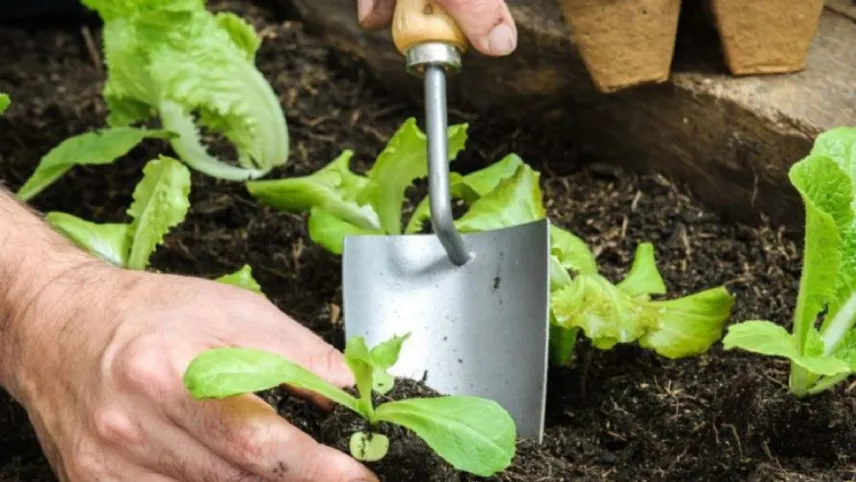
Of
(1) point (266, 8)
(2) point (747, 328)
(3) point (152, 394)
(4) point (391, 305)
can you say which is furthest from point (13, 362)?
(1) point (266, 8)

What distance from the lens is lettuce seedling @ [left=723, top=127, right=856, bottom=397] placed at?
1100 millimetres

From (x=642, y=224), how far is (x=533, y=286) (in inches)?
16.6

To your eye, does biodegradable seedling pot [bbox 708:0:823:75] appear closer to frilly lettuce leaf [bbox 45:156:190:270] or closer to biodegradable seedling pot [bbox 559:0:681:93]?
biodegradable seedling pot [bbox 559:0:681:93]

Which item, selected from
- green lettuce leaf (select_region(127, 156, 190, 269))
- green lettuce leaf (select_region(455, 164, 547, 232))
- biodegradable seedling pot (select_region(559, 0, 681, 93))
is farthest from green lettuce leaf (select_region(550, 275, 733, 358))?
green lettuce leaf (select_region(127, 156, 190, 269))

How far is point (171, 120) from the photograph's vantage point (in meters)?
1.73

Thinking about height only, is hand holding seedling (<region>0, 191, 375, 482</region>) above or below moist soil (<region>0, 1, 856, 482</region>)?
above

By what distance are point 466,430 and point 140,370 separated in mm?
→ 320

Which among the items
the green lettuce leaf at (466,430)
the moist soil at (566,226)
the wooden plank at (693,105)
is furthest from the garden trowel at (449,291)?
the wooden plank at (693,105)

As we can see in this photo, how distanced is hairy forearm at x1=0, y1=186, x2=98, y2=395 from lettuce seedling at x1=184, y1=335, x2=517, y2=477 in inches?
12.1

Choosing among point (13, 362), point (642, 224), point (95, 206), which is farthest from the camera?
point (95, 206)

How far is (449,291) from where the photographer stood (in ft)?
4.33

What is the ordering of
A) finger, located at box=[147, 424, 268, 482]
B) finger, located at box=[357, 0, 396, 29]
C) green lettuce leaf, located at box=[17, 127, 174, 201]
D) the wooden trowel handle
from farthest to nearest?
green lettuce leaf, located at box=[17, 127, 174, 201] < finger, located at box=[357, 0, 396, 29] < the wooden trowel handle < finger, located at box=[147, 424, 268, 482]

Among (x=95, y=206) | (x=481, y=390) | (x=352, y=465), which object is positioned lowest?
(x=95, y=206)

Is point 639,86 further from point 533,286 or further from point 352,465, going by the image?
point 352,465
